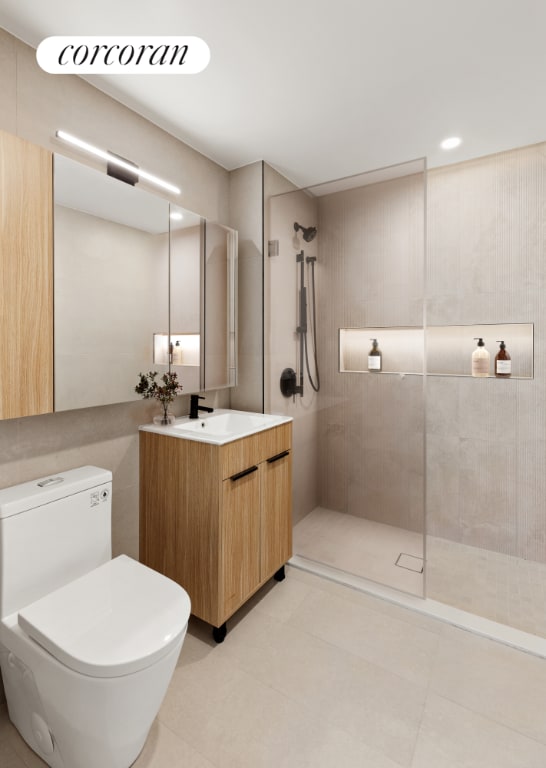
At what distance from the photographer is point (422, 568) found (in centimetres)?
211

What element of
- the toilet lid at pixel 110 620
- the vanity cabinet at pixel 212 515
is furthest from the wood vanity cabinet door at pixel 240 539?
the toilet lid at pixel 110 620

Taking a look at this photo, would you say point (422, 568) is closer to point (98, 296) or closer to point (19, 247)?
point (98, 296)

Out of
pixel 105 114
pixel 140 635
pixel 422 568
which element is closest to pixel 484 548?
pixel 422 568

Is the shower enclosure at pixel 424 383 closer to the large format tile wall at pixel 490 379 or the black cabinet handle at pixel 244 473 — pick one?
the large format tile wall at pixel 490 379

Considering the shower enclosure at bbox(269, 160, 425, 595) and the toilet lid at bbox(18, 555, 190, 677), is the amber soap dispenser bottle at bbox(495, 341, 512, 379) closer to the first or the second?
the shower enclosure at bbox(269, 160, 425, 595)

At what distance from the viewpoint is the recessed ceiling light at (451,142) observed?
222 cm

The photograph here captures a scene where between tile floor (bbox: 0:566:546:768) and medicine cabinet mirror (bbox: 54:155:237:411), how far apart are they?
122cm

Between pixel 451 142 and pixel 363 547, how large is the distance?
2.44 metres

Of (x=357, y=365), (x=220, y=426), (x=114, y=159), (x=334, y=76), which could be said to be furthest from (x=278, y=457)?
(x=334, y=76)

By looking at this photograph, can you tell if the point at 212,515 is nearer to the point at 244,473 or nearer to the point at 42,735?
the point at 244,473

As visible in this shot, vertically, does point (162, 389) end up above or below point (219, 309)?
below

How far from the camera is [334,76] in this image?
1.70 metres

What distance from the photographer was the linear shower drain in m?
2.13

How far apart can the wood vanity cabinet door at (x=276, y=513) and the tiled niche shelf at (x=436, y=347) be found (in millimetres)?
677
